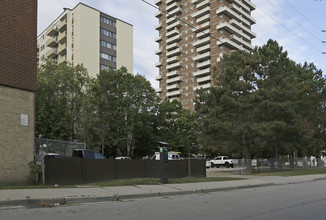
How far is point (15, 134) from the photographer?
14555 millimetres

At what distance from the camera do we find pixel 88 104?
35531 millimetres

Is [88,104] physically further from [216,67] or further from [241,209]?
[241,209]

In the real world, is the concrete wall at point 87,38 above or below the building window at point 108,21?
below

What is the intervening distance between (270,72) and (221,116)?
6.53 m

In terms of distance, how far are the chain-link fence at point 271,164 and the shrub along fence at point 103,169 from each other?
7547 millimetres

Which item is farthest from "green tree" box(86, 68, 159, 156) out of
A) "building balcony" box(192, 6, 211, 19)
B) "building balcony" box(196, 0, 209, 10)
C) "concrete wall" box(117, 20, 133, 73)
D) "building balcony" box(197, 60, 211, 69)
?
"building balcony" box(196, 0, 209, 10)

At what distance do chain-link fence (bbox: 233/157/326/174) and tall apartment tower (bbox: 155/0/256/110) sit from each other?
51758 mm

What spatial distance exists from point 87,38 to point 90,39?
0.63 meters

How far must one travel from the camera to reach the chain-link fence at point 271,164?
28.4 metres

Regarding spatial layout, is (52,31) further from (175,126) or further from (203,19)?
(203,19)

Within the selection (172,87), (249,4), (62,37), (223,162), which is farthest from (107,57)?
(249,4)

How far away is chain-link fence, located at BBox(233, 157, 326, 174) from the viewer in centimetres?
2842

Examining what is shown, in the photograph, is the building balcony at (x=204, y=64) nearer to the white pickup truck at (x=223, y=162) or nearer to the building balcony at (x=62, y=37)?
the building balcony at (x=62, y=37)

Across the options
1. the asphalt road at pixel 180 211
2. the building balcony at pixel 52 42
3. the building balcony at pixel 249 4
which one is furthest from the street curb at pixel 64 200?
the building balcony at pixel 249 4
